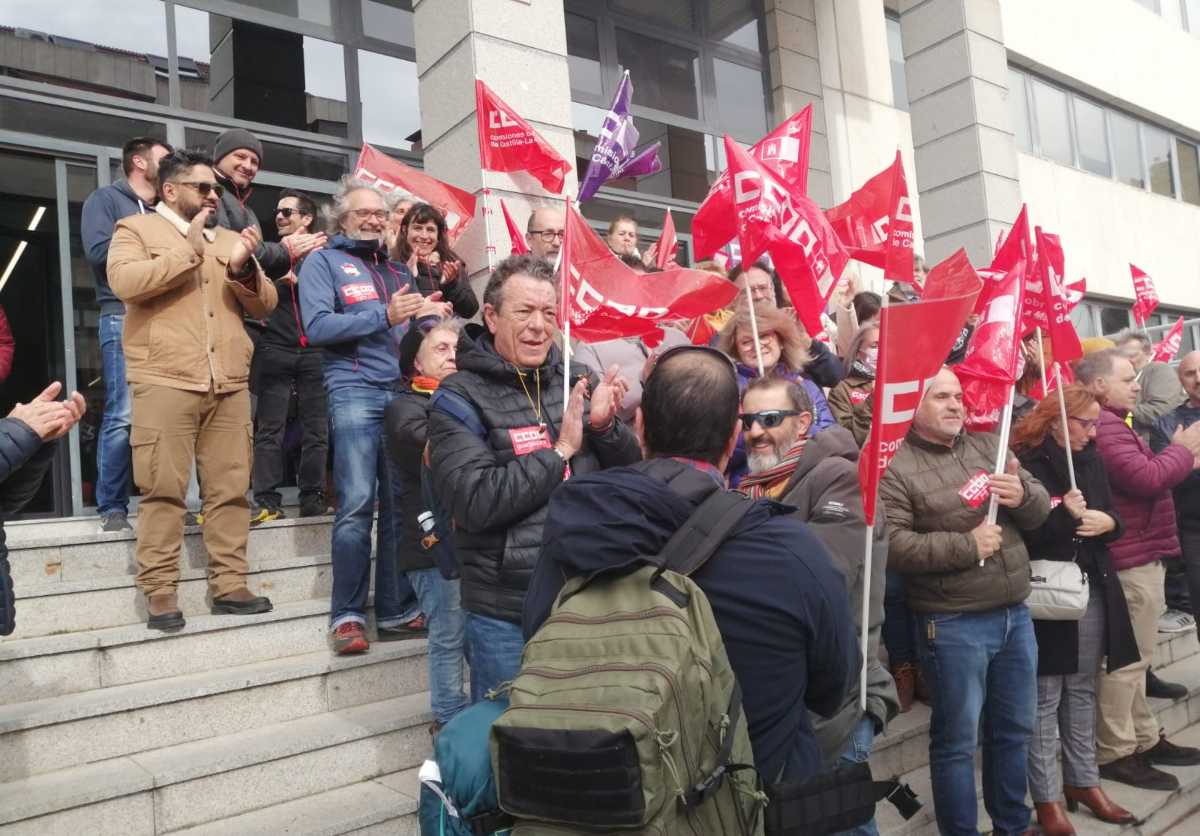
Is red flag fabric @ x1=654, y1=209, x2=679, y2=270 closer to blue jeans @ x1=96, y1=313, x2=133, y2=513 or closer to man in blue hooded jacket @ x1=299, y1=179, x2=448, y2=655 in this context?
man in blue hooded jacket @ x1=299, y1=179, x2=448, y2=655

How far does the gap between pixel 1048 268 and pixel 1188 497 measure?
2014 mm

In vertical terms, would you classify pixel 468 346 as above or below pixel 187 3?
below

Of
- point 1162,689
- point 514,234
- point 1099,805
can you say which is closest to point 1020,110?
point 1162,689

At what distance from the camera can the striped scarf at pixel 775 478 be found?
3.39 metres

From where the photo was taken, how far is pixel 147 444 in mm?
4410

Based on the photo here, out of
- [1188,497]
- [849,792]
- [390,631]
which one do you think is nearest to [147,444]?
[390,631]

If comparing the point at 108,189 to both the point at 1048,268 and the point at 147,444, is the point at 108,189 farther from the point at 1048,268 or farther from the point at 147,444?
the point at 1048,268

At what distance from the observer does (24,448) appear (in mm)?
3004

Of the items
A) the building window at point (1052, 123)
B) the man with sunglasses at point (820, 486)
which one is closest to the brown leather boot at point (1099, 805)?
the man with sunglasses at point (820, 486)

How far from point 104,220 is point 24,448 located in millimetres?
2419

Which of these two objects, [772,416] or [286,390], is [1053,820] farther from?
[286,390]

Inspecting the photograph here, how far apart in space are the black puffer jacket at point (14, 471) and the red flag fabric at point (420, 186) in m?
3.59

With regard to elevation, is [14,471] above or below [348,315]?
below

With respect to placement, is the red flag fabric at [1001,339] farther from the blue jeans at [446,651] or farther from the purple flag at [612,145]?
the purple flag at [612,145]
